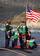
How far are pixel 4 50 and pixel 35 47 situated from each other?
1.22m

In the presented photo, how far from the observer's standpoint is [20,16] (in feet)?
33.4

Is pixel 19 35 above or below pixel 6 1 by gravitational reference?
below

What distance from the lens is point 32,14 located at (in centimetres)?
1030

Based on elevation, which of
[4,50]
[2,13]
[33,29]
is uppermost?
[2,13]

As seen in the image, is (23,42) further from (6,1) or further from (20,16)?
(6,1)

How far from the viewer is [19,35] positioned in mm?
10336

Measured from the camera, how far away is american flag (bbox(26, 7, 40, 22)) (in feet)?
33.7

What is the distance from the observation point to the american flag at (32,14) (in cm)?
1026

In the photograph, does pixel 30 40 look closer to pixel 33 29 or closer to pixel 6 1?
pixel 33 29

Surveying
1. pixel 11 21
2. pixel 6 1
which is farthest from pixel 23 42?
pixel 6 1

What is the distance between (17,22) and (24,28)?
1.19ft

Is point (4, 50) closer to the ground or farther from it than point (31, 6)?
closer to the ground

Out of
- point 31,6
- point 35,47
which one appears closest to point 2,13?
point 31,6

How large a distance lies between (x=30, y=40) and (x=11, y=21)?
1051mm
